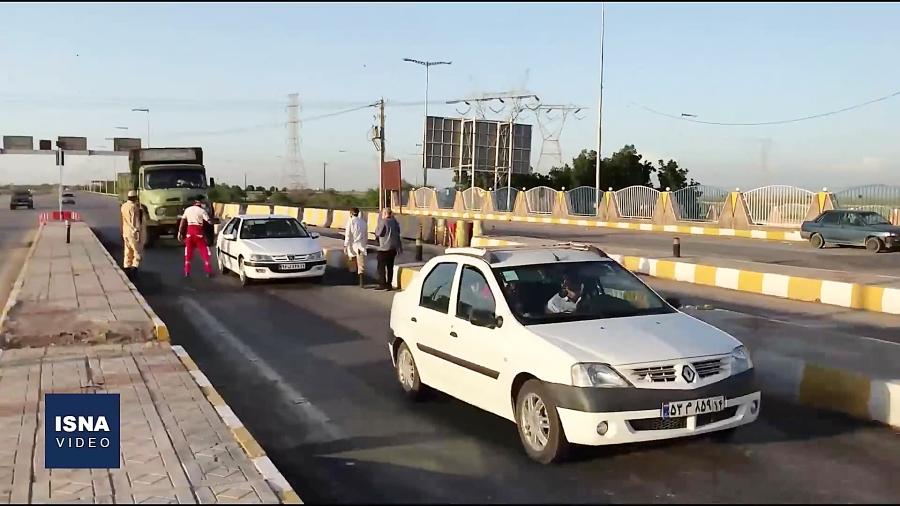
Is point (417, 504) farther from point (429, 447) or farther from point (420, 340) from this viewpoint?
point (420, 340)

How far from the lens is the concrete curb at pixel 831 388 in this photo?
6949 mm

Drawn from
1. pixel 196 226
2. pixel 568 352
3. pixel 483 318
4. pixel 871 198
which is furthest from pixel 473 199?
pixel 568 352

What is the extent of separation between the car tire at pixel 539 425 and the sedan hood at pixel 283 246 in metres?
11.7

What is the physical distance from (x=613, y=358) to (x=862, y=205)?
31535mm

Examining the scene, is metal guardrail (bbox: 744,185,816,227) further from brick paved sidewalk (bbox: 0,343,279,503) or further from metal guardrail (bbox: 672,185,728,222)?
brick paved sidewalk (bbox: 0,343,279,503)

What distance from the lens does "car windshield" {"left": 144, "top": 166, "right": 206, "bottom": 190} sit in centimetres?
2848

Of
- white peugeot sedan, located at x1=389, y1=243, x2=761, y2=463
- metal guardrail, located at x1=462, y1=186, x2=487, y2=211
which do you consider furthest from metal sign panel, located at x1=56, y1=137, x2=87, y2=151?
white peugeot sedan, located at x1=389, y1=243, x2=761, y2=463

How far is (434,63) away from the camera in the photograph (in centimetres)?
6188

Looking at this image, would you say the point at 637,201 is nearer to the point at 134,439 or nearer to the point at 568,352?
the point at 568,352

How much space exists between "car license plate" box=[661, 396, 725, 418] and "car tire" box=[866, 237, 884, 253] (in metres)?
23.3

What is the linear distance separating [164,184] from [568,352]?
2507 centimetres

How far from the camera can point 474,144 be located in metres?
66.9

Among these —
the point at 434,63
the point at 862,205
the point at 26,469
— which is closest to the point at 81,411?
the point at 26,469

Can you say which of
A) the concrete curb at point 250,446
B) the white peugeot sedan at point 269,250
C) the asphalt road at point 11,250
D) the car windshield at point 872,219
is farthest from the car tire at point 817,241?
the concrete curb at point 250,446
